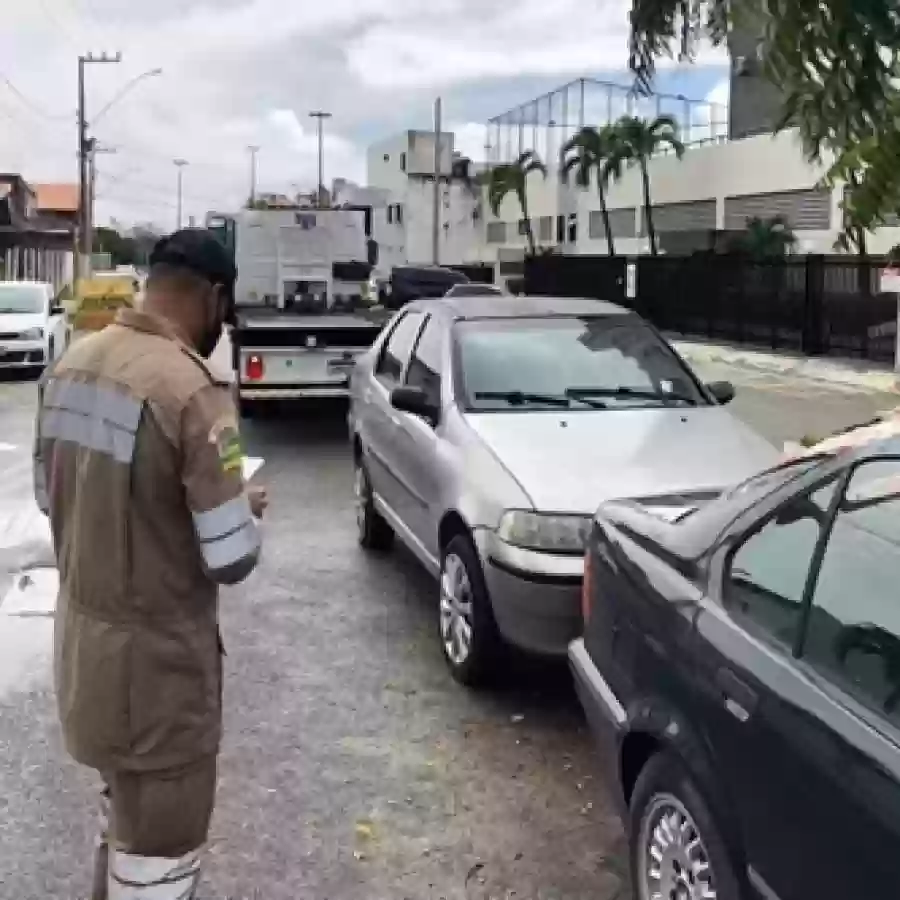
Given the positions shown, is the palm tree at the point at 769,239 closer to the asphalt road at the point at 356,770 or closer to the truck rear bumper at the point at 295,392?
the truck rear bumper at the point at 295,392

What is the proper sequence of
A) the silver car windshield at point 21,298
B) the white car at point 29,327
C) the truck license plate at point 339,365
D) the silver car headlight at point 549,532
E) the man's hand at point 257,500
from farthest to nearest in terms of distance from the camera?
the silver car windshield at point 21,298 → the white car at point 29,327 → the truck license plate at point 339,365 → the silver car headlight at point 549,532 → the man's hand at point 257,500

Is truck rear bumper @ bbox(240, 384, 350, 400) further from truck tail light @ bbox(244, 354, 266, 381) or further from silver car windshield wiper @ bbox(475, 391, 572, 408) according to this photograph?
silver car windshield wiper @ bbox(475, 391, 572, 408)

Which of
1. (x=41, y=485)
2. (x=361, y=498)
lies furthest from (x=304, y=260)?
(x=41, y=485)

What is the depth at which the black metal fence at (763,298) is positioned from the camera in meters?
23.2

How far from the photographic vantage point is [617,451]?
19.0 ft

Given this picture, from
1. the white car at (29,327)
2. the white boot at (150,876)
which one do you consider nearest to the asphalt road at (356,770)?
the white boot at (150,876)

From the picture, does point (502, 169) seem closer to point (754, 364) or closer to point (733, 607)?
point (754, 364)

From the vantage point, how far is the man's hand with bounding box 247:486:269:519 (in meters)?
3.13

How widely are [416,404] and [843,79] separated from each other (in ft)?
9.16

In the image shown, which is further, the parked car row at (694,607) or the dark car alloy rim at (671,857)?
the dark car alloy rim at (671,857)

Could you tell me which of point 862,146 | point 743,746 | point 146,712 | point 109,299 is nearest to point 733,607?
point 743,746

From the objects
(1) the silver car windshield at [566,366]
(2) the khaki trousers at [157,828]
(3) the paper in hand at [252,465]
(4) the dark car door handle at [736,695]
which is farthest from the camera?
(3) the paper in hand at [252,465]

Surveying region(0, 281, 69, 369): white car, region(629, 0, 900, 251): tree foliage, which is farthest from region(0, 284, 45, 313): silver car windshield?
region(629, 0, 900, 251): tree foliage

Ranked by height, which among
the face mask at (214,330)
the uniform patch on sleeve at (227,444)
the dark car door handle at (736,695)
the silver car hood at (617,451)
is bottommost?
the dark car door handle at (736,695)
